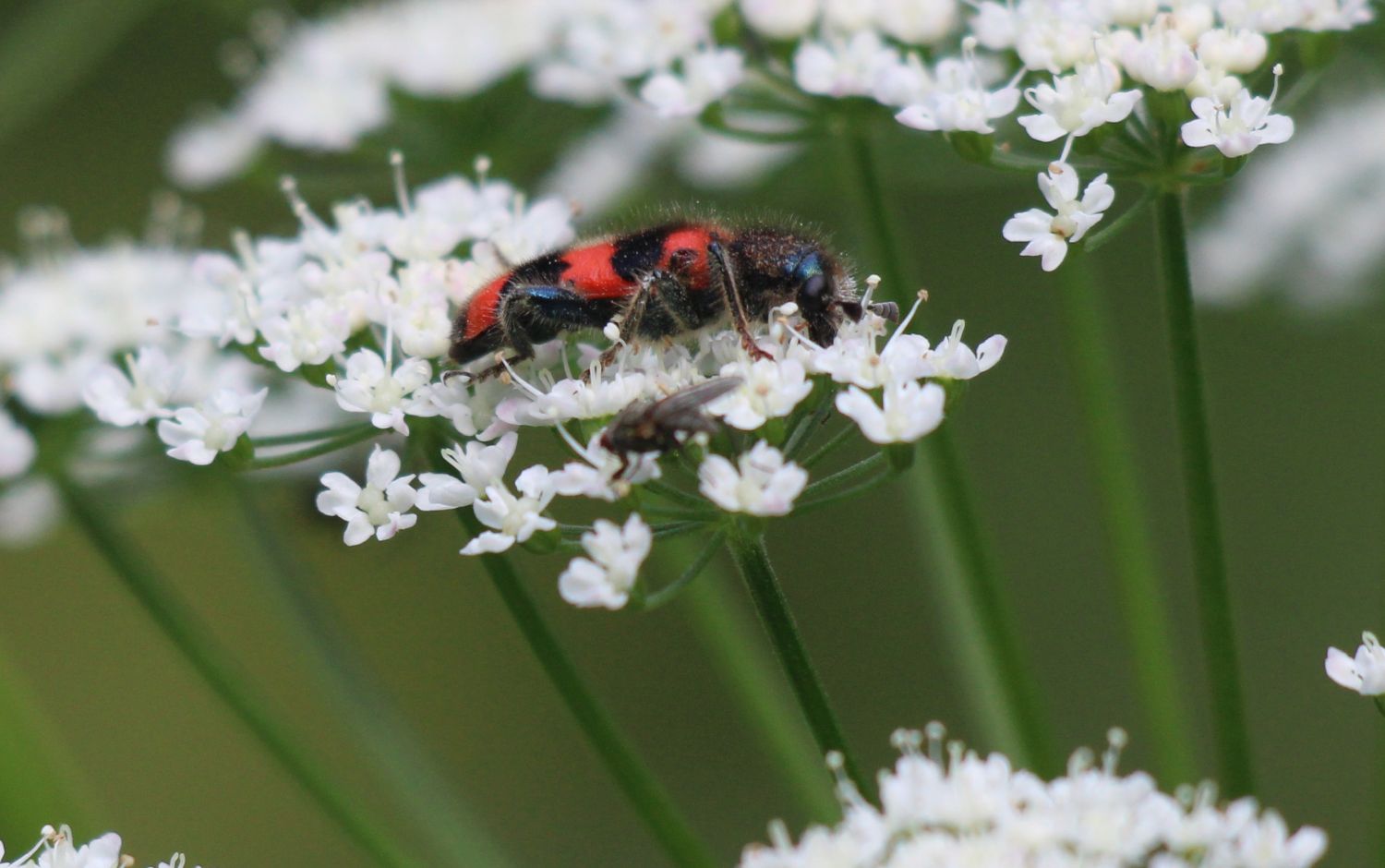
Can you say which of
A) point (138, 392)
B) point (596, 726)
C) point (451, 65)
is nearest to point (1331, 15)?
point (596, 726)

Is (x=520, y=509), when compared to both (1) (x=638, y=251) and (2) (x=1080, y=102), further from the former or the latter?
(2) (x=1080, y=102)

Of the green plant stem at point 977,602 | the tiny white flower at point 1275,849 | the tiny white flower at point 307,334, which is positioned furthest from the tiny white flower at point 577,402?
the tiny white flower at point 1275,849

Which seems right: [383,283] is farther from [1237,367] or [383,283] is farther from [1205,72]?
[1237,367]

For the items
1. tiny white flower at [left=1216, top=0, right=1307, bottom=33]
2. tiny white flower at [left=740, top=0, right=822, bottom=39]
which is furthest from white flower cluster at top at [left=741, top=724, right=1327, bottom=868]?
tiny white flower at [left=740, top=0, right=822, bottom=39]

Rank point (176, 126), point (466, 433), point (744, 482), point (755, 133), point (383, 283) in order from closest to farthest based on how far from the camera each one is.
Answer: point (744, 482) → point (466, 433) → point (383, 283) → point (755, 133) → point (176, 126)

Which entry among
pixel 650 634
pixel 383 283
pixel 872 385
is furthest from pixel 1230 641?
pixel 650 634
